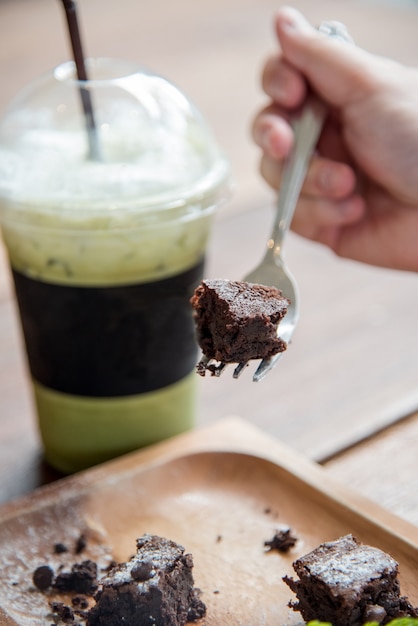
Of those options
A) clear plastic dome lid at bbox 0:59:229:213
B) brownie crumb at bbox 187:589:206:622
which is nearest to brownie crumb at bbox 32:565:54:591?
brownie crumb at bbox 187:589:206:622

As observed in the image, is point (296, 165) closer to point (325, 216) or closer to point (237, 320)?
point (325, 216)

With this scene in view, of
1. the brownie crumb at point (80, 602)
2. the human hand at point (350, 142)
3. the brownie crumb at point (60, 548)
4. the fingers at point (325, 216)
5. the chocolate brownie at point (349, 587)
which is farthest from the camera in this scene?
the fingers at point (325, 216)

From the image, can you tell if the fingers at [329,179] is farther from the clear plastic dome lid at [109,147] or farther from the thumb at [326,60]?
the clear plastic dome lid at [109,147]

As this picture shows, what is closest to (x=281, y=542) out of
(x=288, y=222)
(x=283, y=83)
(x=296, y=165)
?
(x=288, y=222)

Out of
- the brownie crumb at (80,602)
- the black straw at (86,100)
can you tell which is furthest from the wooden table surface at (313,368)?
the black straw at (86,100)

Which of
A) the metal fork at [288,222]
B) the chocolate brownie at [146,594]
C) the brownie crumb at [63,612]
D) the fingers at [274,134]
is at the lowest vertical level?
the brownie crumb at [63,612]

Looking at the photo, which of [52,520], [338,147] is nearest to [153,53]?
[338,147]

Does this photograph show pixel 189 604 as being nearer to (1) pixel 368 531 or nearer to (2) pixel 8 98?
(1) pixel 368 531
